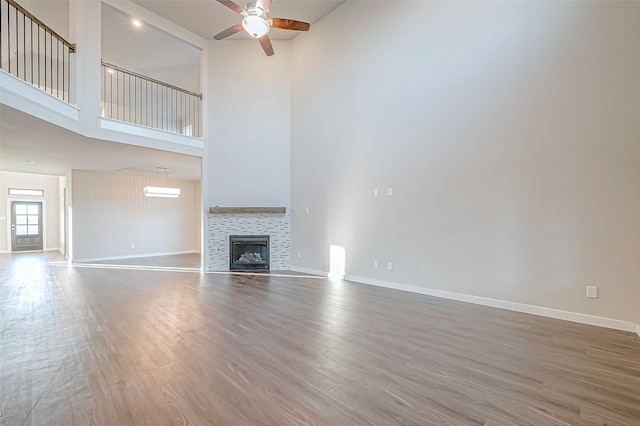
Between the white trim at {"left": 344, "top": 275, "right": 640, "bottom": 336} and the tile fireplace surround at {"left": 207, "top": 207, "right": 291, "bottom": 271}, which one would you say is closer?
the white trim at {"left": 344, "top": 275, "right": 640, "bottom": 336}

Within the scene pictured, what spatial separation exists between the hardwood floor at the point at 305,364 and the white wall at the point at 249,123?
314 cm

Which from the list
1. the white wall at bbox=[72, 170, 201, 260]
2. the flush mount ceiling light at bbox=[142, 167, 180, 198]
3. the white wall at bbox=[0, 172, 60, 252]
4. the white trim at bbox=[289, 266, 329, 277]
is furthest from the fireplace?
the white wall at bbox=[0, 172, 60, 252]

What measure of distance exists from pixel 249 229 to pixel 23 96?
416 centimetres

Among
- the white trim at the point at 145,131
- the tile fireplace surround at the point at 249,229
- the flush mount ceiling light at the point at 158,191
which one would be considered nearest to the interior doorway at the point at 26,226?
the flush mount ceiling light at the point at 158,191

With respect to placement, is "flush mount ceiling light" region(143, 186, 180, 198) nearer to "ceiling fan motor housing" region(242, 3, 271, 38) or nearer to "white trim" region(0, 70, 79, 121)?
"white trim" region(0, 70, 79, 121)

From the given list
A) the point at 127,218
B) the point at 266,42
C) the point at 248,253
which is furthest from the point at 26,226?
the point at 266,42

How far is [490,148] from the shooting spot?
154 inches

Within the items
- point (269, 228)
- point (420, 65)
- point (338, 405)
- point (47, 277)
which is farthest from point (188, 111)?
point (338, 405)

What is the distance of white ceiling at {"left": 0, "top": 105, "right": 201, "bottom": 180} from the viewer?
13.8 ft

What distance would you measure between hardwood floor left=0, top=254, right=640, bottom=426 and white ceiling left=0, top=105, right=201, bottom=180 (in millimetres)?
2477

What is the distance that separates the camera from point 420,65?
4.58m

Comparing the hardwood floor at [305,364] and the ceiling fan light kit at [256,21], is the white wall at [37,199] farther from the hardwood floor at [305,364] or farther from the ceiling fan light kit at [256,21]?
the ceiling fan light kit at [256,21]

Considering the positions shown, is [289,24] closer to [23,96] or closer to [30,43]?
[23,96]

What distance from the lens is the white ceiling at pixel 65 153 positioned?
4.20m
